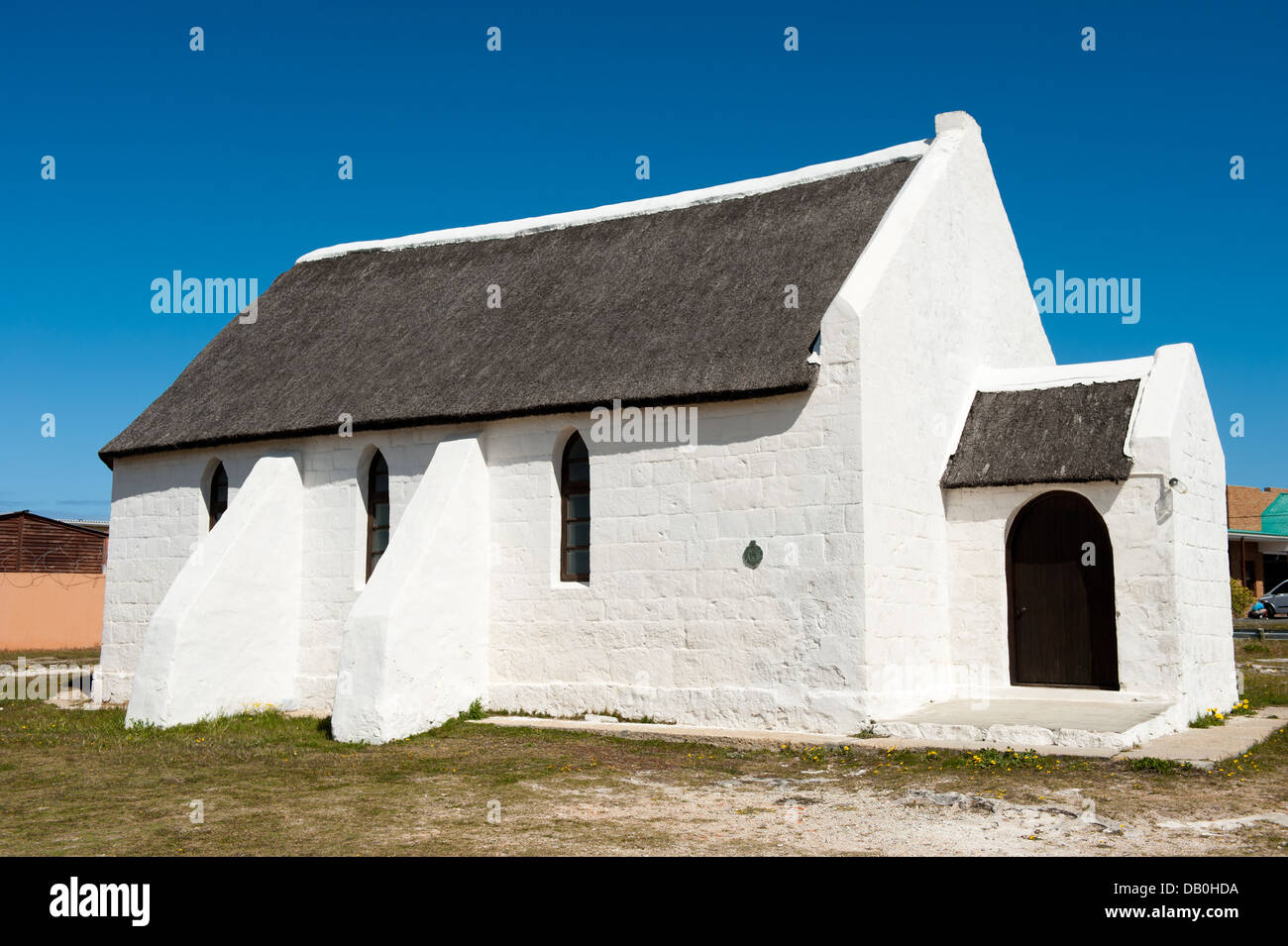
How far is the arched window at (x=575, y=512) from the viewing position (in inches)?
556

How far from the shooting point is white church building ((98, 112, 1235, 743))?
12.4 metres

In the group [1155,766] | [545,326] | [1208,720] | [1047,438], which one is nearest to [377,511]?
[545,326]

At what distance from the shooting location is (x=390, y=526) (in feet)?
49.5

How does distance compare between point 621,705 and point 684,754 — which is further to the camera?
point 621,705

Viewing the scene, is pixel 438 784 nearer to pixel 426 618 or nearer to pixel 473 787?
pixel 473 787

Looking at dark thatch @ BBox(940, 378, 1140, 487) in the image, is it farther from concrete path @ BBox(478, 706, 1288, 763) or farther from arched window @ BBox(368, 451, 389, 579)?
arched window @ BBox(368, 451, 389, 579)

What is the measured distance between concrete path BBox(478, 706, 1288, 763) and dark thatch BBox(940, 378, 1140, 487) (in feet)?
9.83

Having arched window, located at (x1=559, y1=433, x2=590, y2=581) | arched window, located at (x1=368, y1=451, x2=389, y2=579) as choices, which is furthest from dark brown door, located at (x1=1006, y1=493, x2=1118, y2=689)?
arched window, located at (x1=368, y1=451, x2=389, y2=579)

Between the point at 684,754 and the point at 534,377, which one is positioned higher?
the point at 534,377

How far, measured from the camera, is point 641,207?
17000mm

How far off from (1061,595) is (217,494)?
39.6 ft

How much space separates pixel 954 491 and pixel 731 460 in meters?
3.06
